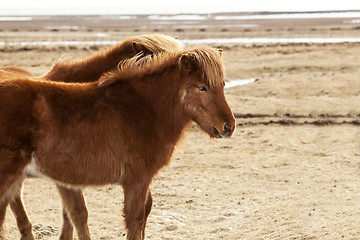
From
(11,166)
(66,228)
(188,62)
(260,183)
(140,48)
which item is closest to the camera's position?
(11,166)

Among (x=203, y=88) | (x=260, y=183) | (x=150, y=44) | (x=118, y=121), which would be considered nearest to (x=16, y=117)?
(x=118, y=121)

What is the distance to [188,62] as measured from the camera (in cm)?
440

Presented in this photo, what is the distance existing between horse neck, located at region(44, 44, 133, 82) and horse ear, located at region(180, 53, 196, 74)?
1.34 metres

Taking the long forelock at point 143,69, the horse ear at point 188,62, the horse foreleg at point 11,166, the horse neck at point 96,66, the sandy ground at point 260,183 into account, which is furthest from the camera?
the sandy ground at point 260,183

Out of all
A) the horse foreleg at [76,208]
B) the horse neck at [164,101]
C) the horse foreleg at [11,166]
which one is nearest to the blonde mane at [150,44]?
the horse neck at [164,101]

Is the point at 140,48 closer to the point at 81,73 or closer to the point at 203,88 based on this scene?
the point at 81,73

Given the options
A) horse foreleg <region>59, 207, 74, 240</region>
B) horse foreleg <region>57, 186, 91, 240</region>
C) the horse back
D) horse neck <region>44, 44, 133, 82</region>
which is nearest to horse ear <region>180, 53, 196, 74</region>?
the horse back

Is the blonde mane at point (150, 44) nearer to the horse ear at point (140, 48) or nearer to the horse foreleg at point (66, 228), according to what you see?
the horse ear at point (140, 48)

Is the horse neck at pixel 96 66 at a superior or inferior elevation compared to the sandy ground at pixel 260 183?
superior

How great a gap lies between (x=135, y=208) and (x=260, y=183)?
10.8 feet

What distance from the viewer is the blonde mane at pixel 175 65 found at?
4402 mm

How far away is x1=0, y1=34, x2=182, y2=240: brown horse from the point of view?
5090 mm

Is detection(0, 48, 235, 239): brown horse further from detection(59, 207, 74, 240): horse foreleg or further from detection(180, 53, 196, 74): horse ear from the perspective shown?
detection(59, 207, 74, 240): horse foreleg

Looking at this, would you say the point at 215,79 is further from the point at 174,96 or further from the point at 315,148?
the point at 315,148
